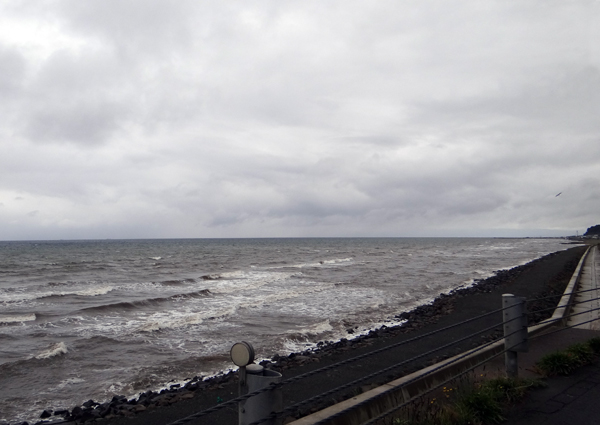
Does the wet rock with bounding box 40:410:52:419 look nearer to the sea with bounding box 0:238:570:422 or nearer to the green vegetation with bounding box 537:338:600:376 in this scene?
the sea with bounding box 0:238:570:422

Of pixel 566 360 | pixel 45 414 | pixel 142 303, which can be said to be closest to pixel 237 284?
pixel 142 303

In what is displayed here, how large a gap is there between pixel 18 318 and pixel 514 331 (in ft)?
58.7

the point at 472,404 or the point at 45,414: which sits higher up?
the point at 472,404

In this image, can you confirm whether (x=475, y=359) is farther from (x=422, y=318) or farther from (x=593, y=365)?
(x=422, y=318)

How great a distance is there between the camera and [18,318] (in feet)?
55.9

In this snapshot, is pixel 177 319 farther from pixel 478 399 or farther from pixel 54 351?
pixel 478 399

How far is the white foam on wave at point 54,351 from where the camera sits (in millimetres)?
11656

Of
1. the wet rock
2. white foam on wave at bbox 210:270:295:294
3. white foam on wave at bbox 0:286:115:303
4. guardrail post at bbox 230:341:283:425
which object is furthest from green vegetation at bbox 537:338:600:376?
white foam on wave at bbox 0:286:115:303

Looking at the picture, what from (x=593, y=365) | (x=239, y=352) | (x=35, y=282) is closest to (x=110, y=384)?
(x=239, y=352)

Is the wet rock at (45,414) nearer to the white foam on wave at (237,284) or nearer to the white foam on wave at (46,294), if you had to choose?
the white foam on wave at (237,284)

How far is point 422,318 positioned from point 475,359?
8505 millimetres

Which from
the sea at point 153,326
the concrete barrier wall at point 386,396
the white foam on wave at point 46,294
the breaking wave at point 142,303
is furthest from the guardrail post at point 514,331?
the white foam on wave at point 46,294

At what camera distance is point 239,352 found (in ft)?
9.58

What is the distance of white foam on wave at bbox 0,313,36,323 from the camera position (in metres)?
16.6
